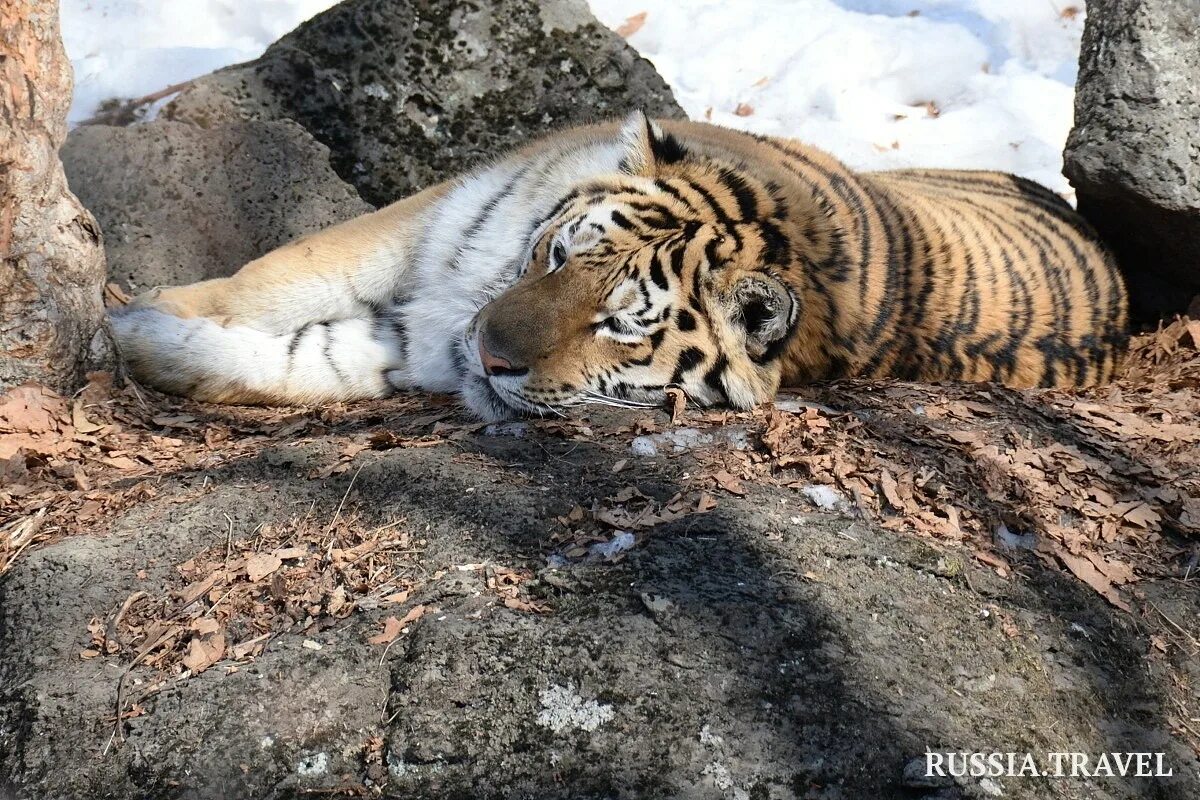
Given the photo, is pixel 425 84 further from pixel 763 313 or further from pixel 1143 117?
pixel 1143 117

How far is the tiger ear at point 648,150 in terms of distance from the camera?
10.5ft

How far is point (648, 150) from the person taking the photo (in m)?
3.21

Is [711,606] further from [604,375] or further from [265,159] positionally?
[265,159]

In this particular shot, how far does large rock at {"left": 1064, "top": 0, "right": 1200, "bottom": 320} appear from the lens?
137 inches

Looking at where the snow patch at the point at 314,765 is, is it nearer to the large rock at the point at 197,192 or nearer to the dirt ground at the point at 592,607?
the dirt ground at the point at 592,607

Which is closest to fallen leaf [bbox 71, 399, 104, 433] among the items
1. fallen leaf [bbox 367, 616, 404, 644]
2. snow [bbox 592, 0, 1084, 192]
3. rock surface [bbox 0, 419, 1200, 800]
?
rock surface [bbox 0, 419, 1200, 800]

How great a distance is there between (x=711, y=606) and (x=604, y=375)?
1038 mm

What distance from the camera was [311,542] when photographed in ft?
7.49

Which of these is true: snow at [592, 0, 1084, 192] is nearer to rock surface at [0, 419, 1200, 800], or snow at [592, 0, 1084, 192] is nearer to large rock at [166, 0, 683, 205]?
large rock at [166, 0, 683, 205]

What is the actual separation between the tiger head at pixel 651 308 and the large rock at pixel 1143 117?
4.11 ft

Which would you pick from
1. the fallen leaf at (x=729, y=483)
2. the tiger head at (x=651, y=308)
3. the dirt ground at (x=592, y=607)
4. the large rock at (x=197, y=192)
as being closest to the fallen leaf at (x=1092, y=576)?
the dirt ground at (x=592, y=607)

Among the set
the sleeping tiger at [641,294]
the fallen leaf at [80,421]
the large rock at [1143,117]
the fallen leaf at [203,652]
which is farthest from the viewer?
the large rock at [1143,117]

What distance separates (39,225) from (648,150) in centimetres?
172

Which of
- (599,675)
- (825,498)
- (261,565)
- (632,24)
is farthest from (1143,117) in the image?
(632,24)
